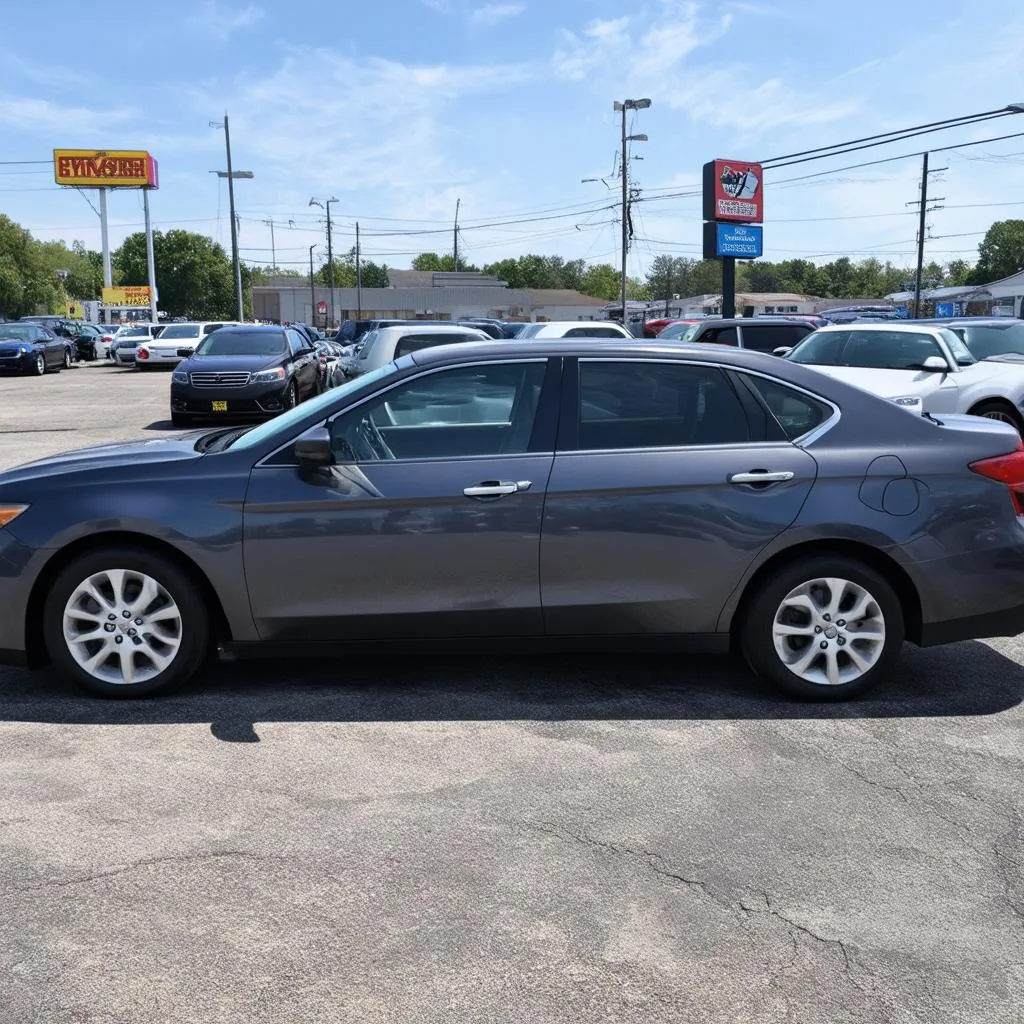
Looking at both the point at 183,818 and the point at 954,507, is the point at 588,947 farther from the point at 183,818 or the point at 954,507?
the point at 954,507

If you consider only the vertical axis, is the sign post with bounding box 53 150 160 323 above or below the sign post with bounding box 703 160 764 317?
above

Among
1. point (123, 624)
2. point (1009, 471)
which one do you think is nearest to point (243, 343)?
point (123, 624)

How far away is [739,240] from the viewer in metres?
29.2

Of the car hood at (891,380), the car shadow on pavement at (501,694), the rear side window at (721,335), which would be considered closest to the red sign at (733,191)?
the rear side window at (721,335)

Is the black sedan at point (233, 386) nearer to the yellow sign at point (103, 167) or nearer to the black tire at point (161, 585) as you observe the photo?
the black tire at point (161, 585)

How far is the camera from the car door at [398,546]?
4770 millimetres

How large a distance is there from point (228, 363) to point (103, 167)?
6771cm

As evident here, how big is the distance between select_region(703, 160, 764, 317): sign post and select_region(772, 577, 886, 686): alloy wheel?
24213mm

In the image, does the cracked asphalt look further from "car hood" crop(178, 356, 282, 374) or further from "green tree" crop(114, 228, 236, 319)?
"green tree" crop(114, 228, 236, 319)

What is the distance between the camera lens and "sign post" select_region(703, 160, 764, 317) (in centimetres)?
2873

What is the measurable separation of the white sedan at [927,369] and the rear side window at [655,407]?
270 inches

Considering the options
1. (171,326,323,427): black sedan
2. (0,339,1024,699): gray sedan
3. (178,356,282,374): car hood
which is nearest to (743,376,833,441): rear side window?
(0,339,1024,699): gray sedan

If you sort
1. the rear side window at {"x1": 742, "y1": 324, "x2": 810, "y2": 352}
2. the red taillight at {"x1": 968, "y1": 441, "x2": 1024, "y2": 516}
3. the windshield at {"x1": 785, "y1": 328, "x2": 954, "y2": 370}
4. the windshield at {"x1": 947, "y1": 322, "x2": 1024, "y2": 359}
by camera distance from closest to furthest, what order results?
the red taillight at {"x1": 968, "y1": 441, "x2": 1024, "y2": 516}, the windshield at {"x1": 785, "y1": 328, "x2": 954, "y2": 370}, the windshield at {"x1": 947, "y1": 322, "x2": 1024, "y2": 359}, the rear side window at {"x1": 742, "y1": 324, "x2": 810, "y2": 352}

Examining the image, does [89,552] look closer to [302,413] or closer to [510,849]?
[302,413]
